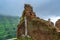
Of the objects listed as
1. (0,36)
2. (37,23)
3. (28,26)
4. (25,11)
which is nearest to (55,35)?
(37,23)

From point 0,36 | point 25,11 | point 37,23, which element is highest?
point 25,11

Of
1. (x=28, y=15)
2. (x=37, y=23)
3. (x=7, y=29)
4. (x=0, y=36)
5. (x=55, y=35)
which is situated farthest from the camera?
(x=7, y=29)

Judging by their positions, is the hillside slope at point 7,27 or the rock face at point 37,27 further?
the hillside slope at point 7,27

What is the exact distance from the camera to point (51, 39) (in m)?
25.6

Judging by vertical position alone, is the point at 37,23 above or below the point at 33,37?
above

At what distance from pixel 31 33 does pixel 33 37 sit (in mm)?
654

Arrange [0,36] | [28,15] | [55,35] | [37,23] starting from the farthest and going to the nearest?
[0,36] → [28,15] → [37,23] → [55,35]

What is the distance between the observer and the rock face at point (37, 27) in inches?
→ 1013

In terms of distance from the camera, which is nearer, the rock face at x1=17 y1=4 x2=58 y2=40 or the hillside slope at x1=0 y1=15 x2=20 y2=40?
the rock face at x1=17 y1=4 x2=58 y2=40

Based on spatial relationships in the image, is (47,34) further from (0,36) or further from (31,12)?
(0,36)

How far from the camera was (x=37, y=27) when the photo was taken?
89.4 feet

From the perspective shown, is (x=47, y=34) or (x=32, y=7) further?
(x=32, y=7)

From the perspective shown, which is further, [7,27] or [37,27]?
[7,27]

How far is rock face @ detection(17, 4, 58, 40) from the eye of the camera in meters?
25.7
